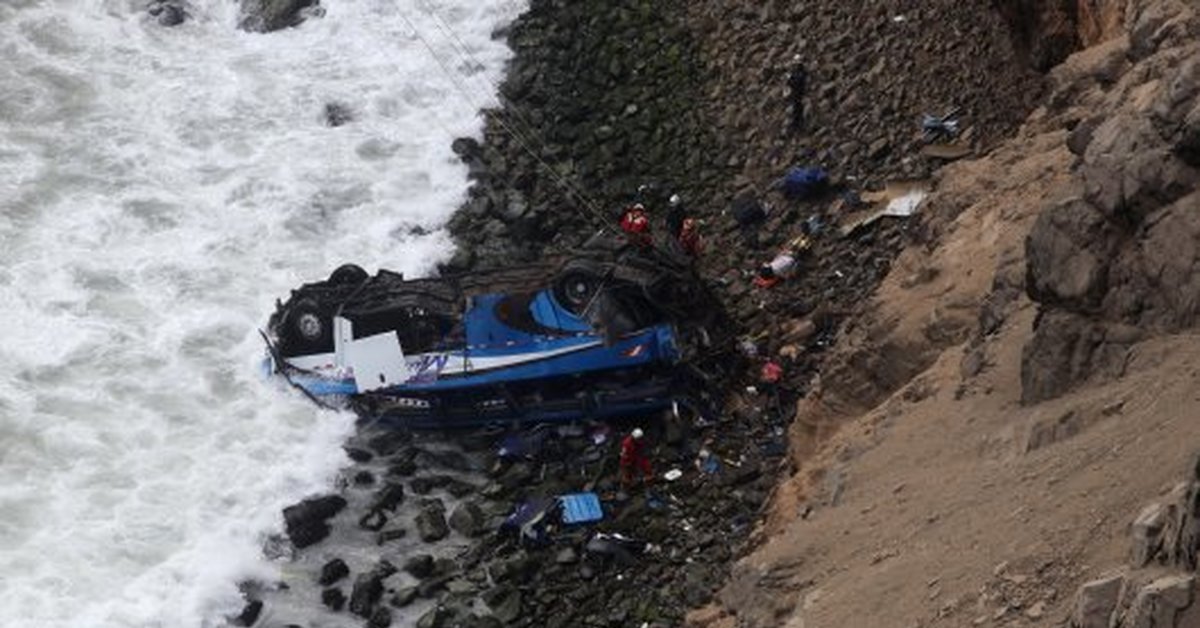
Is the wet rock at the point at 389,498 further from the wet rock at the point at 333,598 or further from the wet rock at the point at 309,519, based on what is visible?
the wet rock at the point at 333,598

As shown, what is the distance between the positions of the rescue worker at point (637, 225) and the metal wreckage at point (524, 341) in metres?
0.22

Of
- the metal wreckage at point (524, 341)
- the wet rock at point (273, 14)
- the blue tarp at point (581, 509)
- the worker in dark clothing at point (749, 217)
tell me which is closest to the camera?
the blue tarp at point (581, 509)

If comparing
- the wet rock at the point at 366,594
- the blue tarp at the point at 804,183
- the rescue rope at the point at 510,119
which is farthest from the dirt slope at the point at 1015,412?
the rescue rope at the point at 510,119

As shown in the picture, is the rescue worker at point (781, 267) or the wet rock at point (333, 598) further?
the rescue worker at point (781, 267)

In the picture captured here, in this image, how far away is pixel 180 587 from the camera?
1908 centimetres

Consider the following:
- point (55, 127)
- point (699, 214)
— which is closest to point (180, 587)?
point (699, 214)

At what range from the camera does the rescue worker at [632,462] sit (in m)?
19.0

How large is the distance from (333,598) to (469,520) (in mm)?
1821

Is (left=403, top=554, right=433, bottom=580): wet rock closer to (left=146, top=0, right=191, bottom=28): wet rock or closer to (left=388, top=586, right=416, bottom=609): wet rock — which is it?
(left=388, top=586, right=416, bottom=609): wet rock

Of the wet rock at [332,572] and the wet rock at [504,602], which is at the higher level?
the wet rock at [332,572]

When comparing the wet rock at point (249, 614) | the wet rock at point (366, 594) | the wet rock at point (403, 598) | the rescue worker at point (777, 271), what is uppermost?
the rescue worker at point (777, 271)

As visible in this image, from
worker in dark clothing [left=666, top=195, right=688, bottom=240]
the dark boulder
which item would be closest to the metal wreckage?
the dark boulder

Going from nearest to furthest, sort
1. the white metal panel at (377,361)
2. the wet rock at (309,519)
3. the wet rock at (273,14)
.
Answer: the wet rock at (309,519) → the white metal panel at (377,361) → the wet rock at (273,14)

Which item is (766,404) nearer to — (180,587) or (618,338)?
(618,338)
